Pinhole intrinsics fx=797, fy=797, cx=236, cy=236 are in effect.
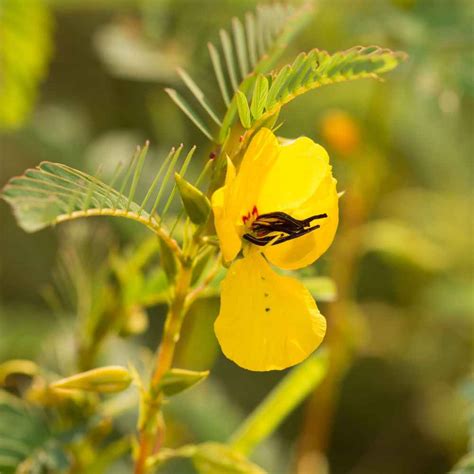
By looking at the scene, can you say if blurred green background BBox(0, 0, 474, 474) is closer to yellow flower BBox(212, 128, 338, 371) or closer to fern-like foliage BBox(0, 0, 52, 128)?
fern-like foliage BBox(0, 0, 52, 128)

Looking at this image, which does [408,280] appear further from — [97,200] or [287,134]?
[97,200]

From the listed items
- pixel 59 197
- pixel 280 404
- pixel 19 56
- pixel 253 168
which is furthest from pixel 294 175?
pixel 19 56

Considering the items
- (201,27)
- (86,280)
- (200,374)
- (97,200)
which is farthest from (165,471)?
(201,27)

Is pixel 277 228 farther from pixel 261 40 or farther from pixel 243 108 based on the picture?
pixel 261 40

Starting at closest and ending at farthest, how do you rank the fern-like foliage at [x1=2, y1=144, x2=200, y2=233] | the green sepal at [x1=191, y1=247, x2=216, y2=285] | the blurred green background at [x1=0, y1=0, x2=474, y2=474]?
the fern-like foliage at [x1=2, y1=144, x2=200, y2=233] < the green sepal at [x1=191, y1=247, x2=216, y2=285] < the blurred green background at [x1=0, y1=0, x2=474, y2=474]

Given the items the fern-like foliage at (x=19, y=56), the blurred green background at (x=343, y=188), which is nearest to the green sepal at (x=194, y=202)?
the blurred green background at (x=343, y=188)

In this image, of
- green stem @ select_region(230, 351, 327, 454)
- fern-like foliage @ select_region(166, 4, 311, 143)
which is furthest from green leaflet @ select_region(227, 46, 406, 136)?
green stem @ select_region(230, 351, 327, 454)

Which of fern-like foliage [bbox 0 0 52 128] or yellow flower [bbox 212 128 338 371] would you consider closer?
yellow flower [bbox 212 128 338 371]
